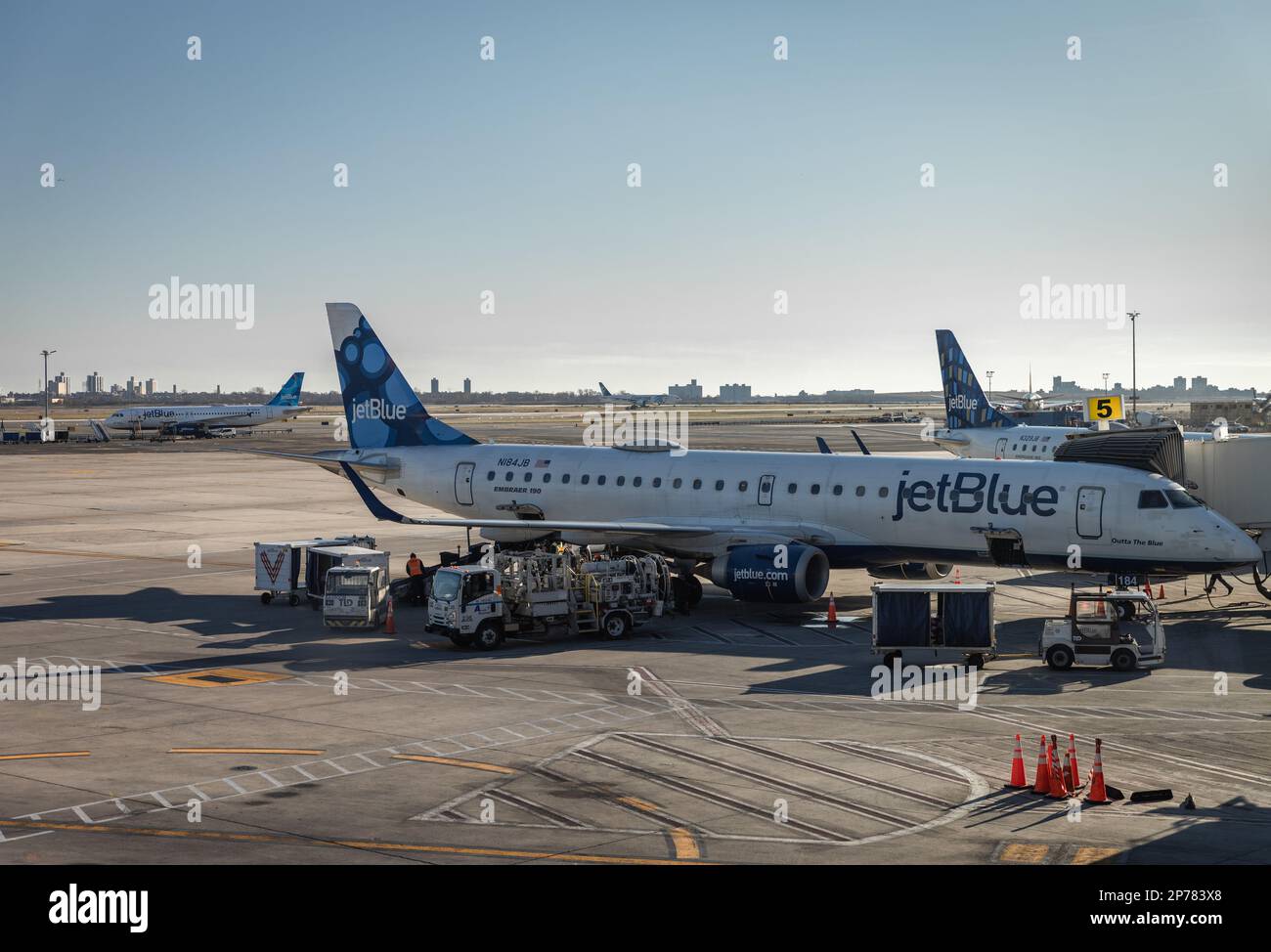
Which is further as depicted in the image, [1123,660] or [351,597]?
[351,597]

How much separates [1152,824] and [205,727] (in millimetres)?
17643

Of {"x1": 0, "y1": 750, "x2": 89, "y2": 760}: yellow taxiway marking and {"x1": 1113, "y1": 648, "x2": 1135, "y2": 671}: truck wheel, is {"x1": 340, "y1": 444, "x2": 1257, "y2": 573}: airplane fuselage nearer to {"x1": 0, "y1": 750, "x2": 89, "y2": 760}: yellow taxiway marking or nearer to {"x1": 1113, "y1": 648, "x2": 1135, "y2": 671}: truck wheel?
{"x1": 1113, "y1": 648, "x2": 1135, "y2": 671}: truck wheel

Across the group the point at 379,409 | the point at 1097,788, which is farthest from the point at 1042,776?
the point at 379,409

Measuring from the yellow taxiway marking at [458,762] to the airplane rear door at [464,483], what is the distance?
2557 cm

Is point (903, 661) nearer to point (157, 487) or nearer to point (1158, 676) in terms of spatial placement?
point (1158, 676)

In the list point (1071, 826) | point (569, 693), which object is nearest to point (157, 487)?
point (569, 693)

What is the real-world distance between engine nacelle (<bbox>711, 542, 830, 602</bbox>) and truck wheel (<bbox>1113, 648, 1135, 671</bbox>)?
9.61m

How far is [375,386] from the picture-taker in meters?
51.6

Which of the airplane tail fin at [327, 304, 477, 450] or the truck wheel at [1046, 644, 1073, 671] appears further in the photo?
the airplane tail fin at [327, 304, 477, 450]

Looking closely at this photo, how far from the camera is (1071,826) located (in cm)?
1903

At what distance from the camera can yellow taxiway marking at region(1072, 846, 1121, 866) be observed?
56.9 ft

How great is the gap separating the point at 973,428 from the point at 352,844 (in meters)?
66.6

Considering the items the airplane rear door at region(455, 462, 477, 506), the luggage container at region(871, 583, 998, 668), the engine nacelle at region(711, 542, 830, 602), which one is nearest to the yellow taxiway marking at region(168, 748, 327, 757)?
the luggage container at region(871, 583, 998, 668)

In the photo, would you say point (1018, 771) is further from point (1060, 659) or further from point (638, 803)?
point (1060, 659)
